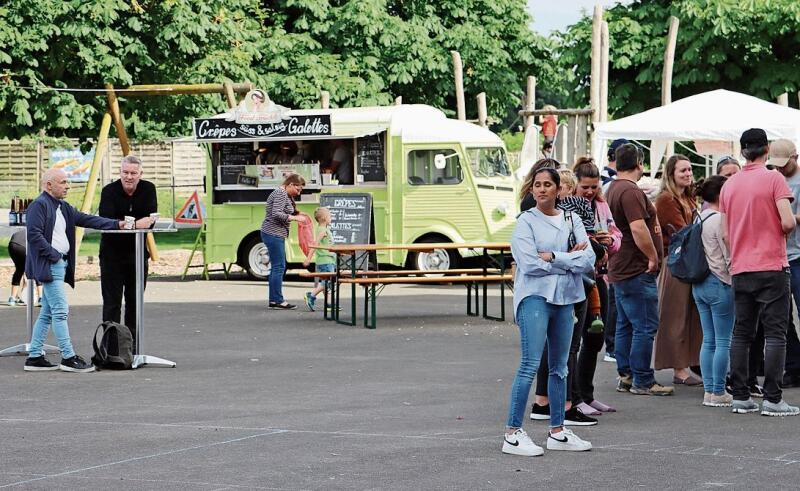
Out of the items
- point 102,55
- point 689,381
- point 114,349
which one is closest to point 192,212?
point 102,55

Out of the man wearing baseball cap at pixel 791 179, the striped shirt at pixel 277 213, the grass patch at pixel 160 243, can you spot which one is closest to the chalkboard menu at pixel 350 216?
the striped shirt at pixel 277 213

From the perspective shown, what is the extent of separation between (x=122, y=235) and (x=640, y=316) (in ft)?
15.8

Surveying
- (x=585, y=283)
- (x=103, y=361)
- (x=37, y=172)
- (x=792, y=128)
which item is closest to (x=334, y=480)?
(x=585, y=283)

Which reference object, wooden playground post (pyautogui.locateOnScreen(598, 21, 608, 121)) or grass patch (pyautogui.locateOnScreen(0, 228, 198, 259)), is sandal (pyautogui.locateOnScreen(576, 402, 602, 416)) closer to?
wooden playground post (pyautogui.locateOnScreen(598, 21, 608, 121))

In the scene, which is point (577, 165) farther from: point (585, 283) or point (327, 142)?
point (327, 142)

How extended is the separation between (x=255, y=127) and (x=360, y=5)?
11584mm

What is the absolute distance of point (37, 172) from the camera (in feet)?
164

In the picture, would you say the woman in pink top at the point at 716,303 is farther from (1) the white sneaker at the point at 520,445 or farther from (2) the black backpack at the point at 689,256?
(1) the white sneaker at the point at 520,445

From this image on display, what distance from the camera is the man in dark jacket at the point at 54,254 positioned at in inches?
469

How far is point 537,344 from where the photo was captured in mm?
8125

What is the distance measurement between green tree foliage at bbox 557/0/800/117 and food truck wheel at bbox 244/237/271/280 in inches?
496

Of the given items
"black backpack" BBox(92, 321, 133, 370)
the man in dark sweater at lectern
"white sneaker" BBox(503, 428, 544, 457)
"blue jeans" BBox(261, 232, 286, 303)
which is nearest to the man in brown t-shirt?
"white sneaker" BBox(503, 428, 544, 457)

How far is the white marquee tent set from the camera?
61.8 feet

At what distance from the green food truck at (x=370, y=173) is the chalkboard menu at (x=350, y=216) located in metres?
2.00
